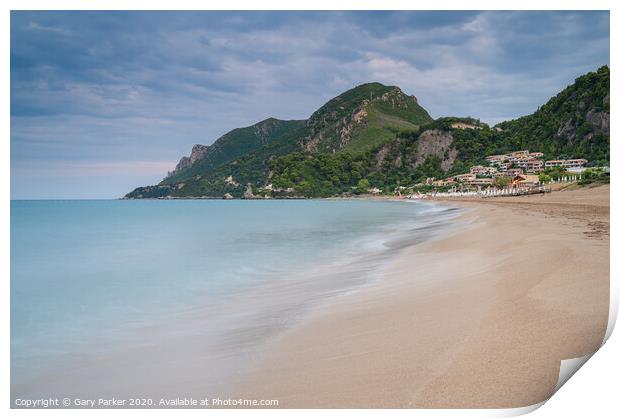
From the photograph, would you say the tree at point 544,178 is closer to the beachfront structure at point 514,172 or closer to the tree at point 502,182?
the beachfront structure at point 514,172

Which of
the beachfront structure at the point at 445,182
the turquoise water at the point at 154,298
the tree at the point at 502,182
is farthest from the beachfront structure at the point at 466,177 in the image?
the turquoise water at the point at 154,298

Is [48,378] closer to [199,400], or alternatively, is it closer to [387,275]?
[199,400]

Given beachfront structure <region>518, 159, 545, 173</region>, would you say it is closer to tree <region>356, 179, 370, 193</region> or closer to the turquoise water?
the turquoise water

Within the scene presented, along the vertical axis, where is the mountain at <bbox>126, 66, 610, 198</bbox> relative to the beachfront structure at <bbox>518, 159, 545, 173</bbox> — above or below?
above

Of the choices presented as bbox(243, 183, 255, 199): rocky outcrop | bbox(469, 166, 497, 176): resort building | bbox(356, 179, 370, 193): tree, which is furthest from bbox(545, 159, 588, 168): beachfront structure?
bbox(243, 183, 255, 199): rocky outcrop

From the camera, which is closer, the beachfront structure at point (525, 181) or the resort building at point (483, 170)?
the beachfront structure at point (525, 181)

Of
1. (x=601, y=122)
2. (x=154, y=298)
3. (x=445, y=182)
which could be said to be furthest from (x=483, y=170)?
(x=154, y=298)

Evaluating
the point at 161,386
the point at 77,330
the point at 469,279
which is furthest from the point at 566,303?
the point at 77,330

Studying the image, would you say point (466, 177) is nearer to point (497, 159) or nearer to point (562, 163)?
point (497, 159)
